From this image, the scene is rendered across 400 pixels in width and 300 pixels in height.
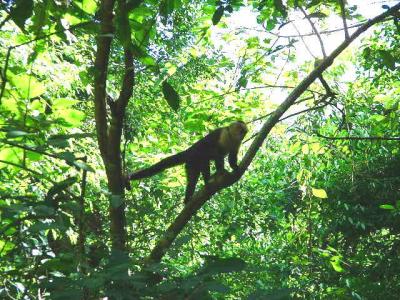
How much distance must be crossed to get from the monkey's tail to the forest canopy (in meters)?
0.02

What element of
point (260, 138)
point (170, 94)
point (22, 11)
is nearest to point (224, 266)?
point (170, 94)

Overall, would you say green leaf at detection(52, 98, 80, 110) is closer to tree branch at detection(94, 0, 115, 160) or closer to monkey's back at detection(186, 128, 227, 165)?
tree branch at detection(94, 0, 115, 160)

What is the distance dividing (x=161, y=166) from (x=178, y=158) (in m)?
0.23

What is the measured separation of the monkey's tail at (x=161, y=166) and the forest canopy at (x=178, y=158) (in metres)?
0.02

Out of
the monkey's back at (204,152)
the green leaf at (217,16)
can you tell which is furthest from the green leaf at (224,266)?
the monkey's back at (204,152)

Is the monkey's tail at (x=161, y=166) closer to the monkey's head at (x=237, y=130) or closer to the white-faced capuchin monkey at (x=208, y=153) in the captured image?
the white-faced capuchin monkey at (x=208, y=153)

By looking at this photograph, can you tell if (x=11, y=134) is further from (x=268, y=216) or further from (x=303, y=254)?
(x=268, y=216)

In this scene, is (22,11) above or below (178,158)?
below

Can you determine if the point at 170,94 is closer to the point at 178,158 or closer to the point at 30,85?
the point at 30,85

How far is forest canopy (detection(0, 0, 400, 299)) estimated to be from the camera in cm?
114

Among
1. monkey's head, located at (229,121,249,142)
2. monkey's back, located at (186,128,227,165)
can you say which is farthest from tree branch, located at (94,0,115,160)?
monkey's head, located at (229,121,249,142)

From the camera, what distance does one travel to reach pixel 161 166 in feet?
14.7

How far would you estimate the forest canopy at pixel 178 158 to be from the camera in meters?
1.14

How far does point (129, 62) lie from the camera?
2.33m
